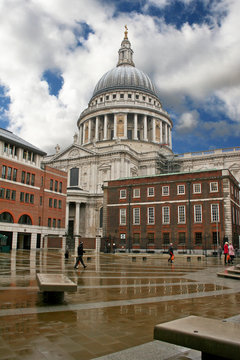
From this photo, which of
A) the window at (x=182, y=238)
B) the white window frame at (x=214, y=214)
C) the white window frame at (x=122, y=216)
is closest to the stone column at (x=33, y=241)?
the white window frame at (x=122, y=216)

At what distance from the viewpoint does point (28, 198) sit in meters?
49.4

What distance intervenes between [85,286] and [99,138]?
8338 centimetres

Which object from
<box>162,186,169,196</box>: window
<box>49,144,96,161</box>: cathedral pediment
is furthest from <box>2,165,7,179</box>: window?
<box>49,144,96,161</box>: cathedral pediment

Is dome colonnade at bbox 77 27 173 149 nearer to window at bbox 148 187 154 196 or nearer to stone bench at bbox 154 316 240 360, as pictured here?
window at bbox 148 187 154 196

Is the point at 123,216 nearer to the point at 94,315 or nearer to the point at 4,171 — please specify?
the point at 4,171

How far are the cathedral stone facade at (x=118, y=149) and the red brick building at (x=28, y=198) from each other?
6.84 metres

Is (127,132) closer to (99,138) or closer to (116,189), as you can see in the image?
(99,138)

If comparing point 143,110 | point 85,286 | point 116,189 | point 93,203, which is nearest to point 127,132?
point 143,110

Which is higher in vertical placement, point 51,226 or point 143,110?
point 143,110

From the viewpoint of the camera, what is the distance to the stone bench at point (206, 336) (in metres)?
3.72

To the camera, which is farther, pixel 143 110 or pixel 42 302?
pixel 143 110

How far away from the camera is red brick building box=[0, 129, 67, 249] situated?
45.8 meters

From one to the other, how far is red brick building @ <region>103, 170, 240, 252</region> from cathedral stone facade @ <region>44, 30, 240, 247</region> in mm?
12226

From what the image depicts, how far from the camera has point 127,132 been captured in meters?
91.6
